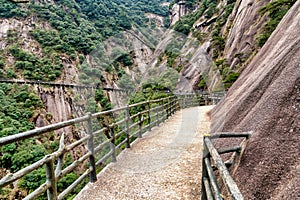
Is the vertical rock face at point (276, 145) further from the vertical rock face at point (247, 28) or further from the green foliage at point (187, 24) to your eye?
the green foliage at point (187, 24)

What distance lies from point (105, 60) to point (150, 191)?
61.5 meters

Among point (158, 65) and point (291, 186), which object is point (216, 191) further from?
point (158, 65)

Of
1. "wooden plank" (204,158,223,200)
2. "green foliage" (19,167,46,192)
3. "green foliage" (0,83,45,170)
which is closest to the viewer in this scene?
"wooden plank" (204,158,223,200)

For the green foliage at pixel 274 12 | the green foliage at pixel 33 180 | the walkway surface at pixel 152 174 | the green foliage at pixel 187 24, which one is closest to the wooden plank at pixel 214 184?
the walkway surface at pixel 152 174

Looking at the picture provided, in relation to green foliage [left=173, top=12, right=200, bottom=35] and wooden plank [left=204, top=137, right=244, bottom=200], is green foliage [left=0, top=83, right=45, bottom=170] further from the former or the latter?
green foliage [left=173, top=12, right=200, bottom=35]

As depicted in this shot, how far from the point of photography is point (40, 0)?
63.1 m

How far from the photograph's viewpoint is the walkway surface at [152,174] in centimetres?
305

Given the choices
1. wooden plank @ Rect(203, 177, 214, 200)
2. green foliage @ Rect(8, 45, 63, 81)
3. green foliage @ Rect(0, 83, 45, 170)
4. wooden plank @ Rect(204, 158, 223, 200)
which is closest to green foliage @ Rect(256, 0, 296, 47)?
wooden plank @ Rect(203, 177, 214, 200)

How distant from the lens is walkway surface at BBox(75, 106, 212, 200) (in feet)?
10.0

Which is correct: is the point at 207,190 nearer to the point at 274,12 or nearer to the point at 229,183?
the point at 229,183

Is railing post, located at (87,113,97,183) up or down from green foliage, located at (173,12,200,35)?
down

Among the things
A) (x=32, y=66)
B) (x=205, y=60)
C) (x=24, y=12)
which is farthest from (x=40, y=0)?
(x=205, y=60)

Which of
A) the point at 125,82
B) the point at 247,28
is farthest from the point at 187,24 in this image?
the point at 247,28

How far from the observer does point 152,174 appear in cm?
371
